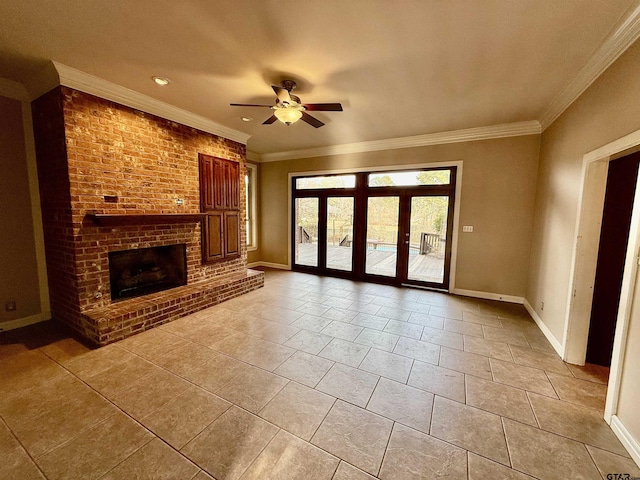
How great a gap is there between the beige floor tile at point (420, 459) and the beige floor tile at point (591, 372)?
171 centimetres

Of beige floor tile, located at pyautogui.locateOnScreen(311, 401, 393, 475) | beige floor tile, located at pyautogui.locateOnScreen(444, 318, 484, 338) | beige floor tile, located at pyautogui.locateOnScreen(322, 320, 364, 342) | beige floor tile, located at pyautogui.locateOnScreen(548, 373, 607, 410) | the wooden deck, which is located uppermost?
the wooden deck

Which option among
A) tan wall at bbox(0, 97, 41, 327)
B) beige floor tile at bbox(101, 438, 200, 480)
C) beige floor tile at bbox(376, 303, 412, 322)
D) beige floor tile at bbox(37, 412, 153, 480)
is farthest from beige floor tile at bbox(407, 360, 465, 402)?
tan wall at bbox(0, 97, 41, 327)

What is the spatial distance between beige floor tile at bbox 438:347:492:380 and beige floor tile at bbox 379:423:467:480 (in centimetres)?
94

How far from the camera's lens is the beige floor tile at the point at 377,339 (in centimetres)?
282

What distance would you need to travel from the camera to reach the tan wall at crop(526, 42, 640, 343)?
1.99 meters

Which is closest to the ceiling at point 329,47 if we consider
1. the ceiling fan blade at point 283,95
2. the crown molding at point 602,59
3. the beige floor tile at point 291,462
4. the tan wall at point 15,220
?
the crown molding at point 602,59

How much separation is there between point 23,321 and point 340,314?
13.0ft

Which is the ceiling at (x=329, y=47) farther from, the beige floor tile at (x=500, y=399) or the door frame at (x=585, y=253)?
the beige floor tile at (x=500, y=399)

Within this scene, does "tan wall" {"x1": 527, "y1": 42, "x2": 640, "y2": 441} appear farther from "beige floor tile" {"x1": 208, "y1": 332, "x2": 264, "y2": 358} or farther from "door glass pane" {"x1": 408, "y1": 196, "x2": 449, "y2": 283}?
"beige floor tile" {"x1": 208, "y1": 332, "x2": 264, "y2": 358}

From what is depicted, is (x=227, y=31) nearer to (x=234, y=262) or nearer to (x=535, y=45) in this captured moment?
(x=535, y=45)

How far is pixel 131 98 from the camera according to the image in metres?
3.19

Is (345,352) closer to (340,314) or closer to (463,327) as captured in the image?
(340,314)

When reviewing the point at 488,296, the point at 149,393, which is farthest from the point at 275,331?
the point at 488,296

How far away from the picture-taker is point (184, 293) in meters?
3.64
